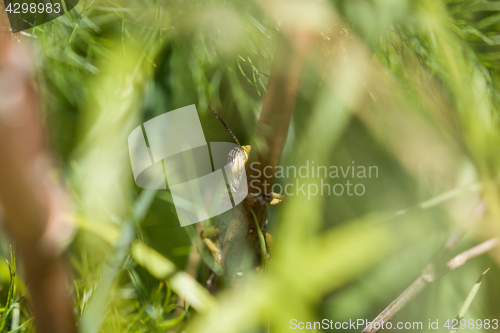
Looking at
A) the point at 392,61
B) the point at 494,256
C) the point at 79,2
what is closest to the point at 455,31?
the point at 392,61

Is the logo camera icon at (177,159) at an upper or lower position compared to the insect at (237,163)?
lower

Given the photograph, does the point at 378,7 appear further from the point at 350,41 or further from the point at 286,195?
the point at 286,195

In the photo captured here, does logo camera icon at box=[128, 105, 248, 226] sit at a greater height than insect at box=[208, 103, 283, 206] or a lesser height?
lesser

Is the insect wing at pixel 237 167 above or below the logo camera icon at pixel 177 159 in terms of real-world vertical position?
above

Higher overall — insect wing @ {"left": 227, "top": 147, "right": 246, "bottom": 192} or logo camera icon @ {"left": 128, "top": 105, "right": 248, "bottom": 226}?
insect wing @ {"left": 227, "top": 147, "right": 246, "bottom": 192}
